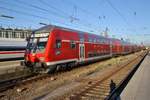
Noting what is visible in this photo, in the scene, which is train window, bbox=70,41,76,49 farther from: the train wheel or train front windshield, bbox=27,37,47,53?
train front windshield, bbox=27,37,47,53

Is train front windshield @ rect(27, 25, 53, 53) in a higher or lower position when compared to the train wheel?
higher

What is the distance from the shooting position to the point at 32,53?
47.7 ft

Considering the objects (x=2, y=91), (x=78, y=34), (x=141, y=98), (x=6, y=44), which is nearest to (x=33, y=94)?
(x=2, y=91)

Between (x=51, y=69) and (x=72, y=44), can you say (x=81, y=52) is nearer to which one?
(x=72, y=44)

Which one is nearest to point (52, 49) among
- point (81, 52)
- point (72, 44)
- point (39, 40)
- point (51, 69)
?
point (39, 40)

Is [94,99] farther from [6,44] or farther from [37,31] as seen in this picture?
[6,44]

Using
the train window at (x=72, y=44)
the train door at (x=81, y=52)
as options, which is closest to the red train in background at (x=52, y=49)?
the train window at (x=72, y=44)

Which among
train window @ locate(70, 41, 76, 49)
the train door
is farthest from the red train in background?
the train door

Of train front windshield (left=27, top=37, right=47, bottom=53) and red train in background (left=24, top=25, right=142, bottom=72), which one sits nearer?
red train in background (left=24, top=25, right=142, bottom=72)

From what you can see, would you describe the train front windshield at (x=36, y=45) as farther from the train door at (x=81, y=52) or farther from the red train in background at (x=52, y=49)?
the train door at (x=81, y=52)

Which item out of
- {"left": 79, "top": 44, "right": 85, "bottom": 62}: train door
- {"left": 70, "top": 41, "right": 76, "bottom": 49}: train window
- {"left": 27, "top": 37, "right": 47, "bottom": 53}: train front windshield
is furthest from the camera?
{"left": 79, "top": 44, "right": 85, "bottom": 62}: train door

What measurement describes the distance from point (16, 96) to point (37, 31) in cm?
712

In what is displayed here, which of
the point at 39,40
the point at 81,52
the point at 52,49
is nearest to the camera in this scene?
the point at 52,49

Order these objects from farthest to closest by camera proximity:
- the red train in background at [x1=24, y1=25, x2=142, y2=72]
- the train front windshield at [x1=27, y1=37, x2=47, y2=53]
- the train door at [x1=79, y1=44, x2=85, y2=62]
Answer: the train door at [x1=79, y1=44, x2=85, y2=62] < the train front windshield at [x1=27, y1=37, x2=47, y2=53] < the red train in background at [x1=24, y1=25, x2=142, y2=72]
